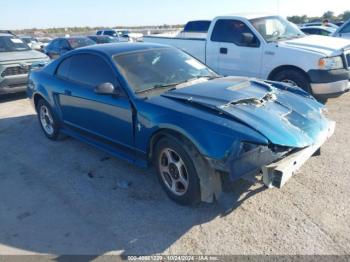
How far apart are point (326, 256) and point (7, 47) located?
9.87m

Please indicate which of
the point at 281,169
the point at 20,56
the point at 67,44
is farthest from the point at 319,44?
the point at 67,44

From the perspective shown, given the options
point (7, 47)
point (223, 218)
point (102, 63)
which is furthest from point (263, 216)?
point (7, 47)

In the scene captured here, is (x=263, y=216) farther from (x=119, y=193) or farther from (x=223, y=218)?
(x=119, y=193)

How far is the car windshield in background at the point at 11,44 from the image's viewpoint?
9.48 metres

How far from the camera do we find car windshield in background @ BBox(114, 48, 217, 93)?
393 centimetres

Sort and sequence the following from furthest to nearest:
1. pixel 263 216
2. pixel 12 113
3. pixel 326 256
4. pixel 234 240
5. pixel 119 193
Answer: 1. pixel 12 113
2. pixel 119 193
3. pixel 263 216
4. pixel 234 240
5. pixel 326 256

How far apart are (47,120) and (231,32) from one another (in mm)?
4415

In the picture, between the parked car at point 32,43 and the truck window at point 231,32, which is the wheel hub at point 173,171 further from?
the parked car at point 32,43

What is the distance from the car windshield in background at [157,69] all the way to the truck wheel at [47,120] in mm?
1989

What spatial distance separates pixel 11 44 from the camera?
31.8ft

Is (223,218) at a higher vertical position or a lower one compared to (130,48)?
lower

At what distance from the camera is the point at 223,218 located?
3.24 metres

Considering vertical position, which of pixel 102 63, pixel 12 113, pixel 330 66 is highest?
pixel 102 63

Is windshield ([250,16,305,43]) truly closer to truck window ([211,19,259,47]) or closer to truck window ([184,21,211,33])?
truck window ([211,19,259,47])
